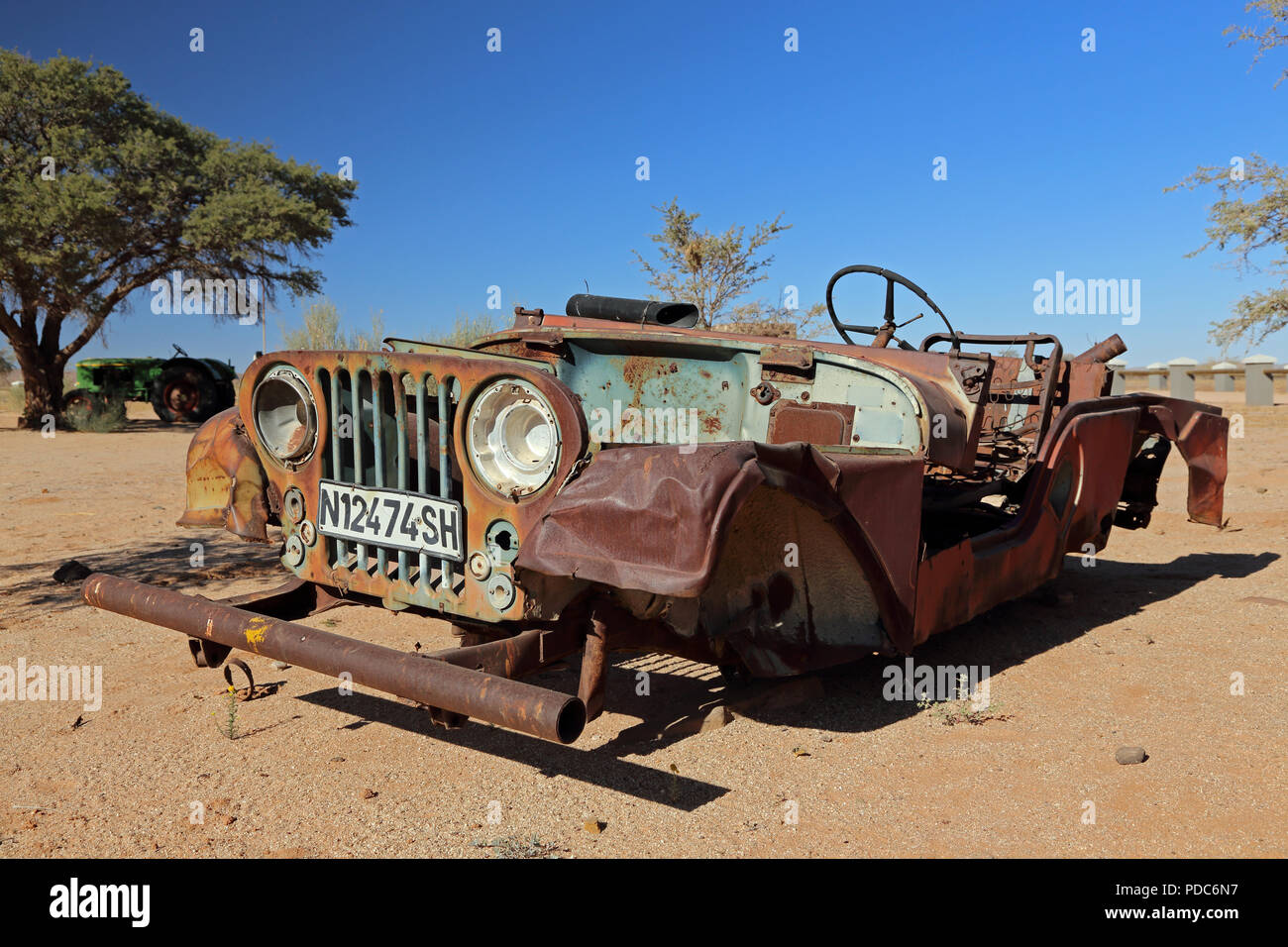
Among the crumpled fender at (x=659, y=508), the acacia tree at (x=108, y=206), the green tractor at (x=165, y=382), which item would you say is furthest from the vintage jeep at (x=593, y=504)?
the green tractor at (x=165, y=382)

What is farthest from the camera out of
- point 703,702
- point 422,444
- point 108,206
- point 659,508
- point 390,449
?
point 108,206

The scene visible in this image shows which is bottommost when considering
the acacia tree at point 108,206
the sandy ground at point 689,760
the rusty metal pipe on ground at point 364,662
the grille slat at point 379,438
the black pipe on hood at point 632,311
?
the sandy ground at point 689,760

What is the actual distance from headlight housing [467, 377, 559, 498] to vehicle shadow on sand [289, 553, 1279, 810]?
942 millimetres

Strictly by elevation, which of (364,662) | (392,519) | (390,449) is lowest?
(364,662)

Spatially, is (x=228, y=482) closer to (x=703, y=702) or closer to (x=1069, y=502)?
(x=703, y=702)

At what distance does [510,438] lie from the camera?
2.77 metres

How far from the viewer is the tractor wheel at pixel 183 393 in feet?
70.8

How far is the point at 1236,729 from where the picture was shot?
10.8 feet

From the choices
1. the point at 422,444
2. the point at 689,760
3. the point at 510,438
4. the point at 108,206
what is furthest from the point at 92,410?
the point at 689,760

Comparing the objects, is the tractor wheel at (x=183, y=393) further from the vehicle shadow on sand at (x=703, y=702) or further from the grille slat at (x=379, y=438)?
the grille slat at (x=379, y=438)

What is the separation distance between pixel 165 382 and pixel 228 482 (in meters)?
20.6

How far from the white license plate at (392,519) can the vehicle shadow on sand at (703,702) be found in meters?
0.74

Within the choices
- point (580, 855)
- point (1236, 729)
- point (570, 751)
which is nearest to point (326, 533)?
point (570, 751)
